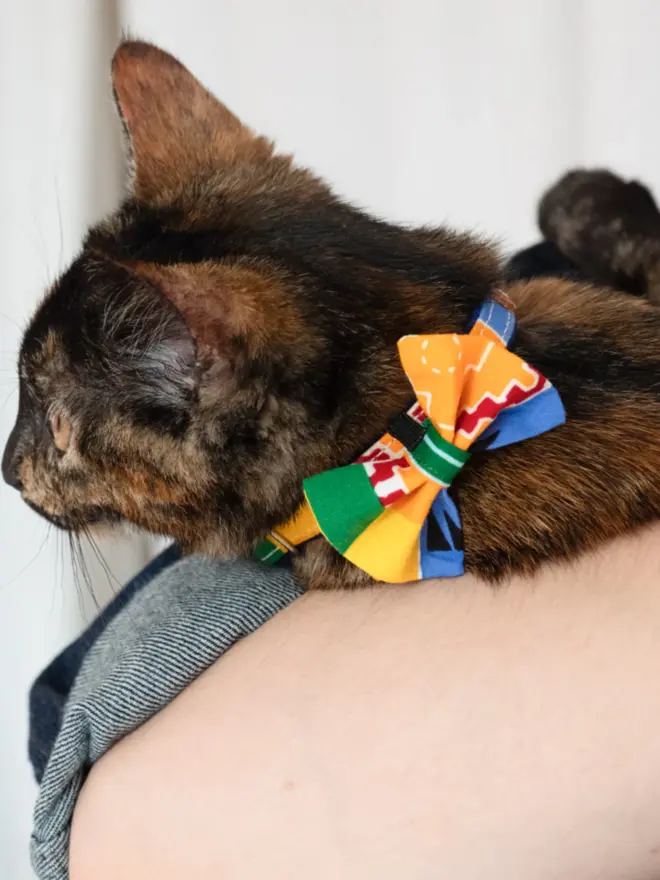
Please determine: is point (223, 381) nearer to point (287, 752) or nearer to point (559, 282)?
point (287, 752)

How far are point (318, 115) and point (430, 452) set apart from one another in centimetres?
98

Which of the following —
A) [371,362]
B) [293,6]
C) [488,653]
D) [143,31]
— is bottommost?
[488,653]

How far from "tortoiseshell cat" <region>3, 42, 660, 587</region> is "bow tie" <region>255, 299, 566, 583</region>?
0.08 feet

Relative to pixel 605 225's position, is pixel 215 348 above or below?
below

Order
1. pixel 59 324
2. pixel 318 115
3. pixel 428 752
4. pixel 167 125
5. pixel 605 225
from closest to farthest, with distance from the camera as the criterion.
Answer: pixel 428 752, pixel 59 324, pixel 167 125, pixel 605 225, pixel 318 115

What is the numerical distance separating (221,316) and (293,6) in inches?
38.0

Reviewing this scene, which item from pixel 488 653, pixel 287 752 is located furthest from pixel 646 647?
pixel 287 752

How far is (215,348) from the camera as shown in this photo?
0.45 meters

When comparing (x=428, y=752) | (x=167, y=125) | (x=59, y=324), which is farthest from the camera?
(x=167, y=125)

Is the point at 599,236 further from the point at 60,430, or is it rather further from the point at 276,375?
the point at 60,430

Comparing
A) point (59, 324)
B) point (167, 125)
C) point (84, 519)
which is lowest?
point (84, 519)

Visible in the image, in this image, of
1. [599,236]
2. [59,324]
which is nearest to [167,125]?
[59,324]

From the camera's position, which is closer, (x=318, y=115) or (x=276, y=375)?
(x=276, y=375)

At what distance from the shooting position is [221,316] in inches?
17.3
